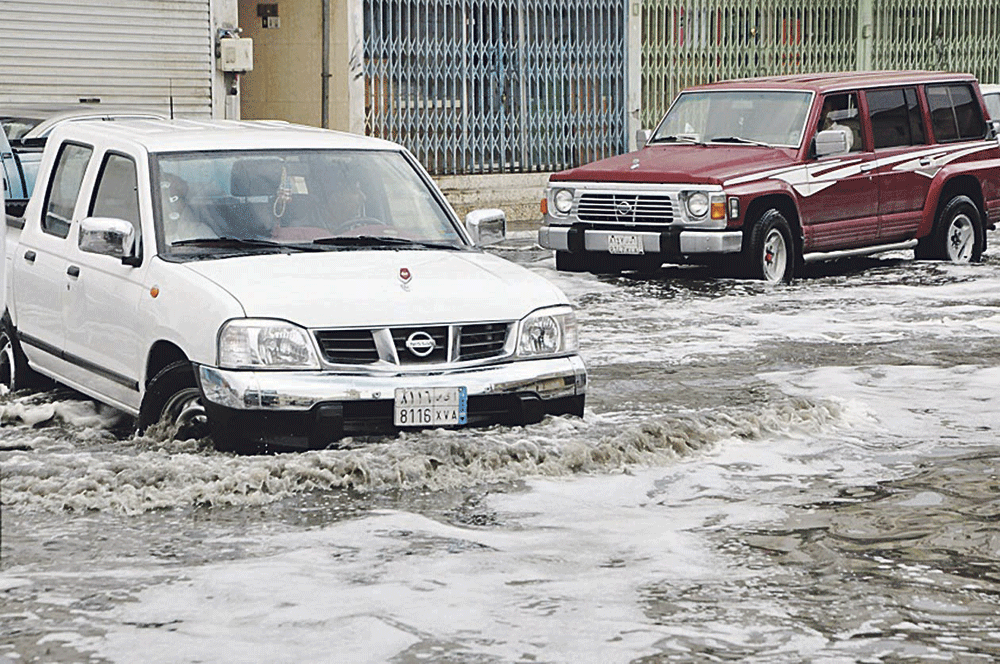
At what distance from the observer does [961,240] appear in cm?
1844

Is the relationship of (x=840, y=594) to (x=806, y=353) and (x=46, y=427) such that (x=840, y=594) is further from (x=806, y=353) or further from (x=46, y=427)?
(x=806, y=353)

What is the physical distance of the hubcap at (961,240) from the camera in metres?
18.3

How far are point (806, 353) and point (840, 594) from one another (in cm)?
616

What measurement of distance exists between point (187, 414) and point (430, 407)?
1.02 metres

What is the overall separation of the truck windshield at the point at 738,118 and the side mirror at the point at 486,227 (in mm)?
7855

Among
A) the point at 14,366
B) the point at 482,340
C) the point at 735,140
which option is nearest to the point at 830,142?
the point at 735,140

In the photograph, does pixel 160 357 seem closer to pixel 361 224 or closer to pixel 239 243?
pixel 239 243

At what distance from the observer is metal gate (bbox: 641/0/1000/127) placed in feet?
89.0

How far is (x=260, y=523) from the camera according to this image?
7055 millimetres

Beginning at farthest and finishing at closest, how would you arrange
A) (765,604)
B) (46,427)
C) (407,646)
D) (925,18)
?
1. (925,18)
2. (46,427)
3. (765,604)
4. (407,646)

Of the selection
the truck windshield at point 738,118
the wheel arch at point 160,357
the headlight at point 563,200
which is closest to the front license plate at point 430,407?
the wheel arch at point 160,357

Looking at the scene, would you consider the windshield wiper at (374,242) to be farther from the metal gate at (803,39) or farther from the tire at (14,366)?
the metal gate at (803,39)

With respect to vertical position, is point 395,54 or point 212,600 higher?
point 395,54

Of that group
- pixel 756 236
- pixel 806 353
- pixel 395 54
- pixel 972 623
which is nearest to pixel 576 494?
pixel 972 623
